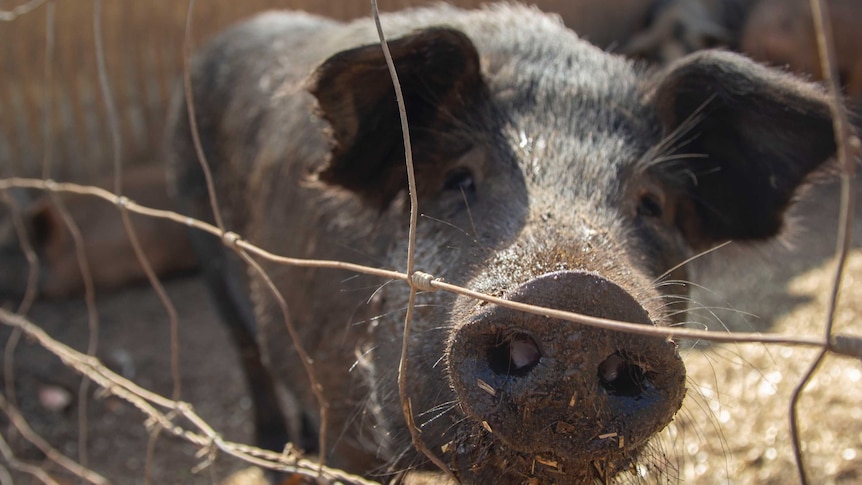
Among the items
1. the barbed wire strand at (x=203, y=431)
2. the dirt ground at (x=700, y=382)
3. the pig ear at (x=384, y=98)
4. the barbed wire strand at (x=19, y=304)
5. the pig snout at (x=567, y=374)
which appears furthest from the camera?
the dirt ground at (x=700, y=382)

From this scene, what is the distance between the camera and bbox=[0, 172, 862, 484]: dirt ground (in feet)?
12.7

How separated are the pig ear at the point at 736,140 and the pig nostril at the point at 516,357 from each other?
4.08 ft

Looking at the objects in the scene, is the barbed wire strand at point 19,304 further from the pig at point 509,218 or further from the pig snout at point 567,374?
the pig snout at point 567,374

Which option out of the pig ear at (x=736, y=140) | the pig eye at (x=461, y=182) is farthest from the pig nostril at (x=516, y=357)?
the pig ear at (x=736, y=140)

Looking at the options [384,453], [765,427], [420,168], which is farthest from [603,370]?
[765,427]

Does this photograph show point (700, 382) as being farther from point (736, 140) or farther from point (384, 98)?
point (384, 98)

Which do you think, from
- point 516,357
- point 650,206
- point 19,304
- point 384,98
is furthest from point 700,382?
point 19,304

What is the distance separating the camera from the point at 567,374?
143 cm

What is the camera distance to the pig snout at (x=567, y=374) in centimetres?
144

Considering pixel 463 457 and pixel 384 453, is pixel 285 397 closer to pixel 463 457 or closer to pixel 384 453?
pixel 384 453

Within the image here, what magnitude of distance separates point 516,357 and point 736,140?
1570 mm

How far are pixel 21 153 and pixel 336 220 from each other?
14.8 feet

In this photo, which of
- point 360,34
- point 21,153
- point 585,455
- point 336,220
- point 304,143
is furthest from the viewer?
point 21,153

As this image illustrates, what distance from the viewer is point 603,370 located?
1.53m
